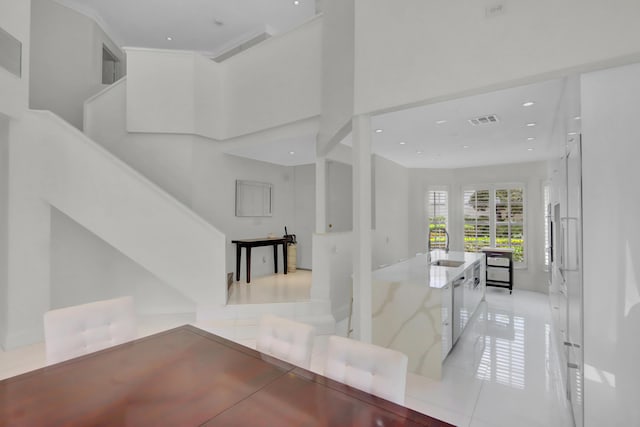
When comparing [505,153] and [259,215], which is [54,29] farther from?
[505,153]

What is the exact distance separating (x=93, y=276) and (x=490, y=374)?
5126mm

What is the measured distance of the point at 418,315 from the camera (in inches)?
112

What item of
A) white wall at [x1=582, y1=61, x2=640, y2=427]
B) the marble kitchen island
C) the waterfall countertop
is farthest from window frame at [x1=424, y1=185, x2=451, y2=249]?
white wall at [x1=582, y1=61, x2=640, y2=427]

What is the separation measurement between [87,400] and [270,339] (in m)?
0.90

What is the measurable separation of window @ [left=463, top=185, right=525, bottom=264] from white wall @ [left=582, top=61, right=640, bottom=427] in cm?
522

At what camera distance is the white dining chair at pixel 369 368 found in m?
1.36

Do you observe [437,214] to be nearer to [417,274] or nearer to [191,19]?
[417,274]

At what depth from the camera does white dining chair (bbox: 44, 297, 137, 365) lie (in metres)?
1.79

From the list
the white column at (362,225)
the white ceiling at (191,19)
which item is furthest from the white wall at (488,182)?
the white column at (362,225)

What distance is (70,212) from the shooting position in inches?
145

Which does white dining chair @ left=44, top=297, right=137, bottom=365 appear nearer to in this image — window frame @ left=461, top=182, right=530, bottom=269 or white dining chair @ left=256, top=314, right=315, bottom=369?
white dining chair @ left=256, top=314, right=315, bottom=369

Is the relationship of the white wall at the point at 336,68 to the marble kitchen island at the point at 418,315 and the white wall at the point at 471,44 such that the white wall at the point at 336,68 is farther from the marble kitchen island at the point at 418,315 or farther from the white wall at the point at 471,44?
the marble kitchen island at the point at 418,315

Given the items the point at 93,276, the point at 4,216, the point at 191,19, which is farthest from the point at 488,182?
the point at 4,216

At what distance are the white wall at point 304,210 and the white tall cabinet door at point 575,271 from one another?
4.91 meters
